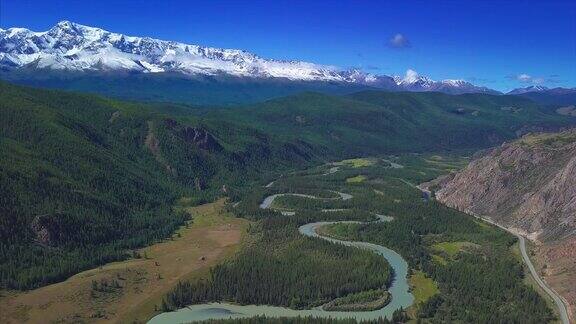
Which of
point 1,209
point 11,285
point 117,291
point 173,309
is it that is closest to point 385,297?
point 173,309

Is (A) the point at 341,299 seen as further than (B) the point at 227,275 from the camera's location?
No

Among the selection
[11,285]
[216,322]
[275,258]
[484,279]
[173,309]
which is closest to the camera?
[216,322]

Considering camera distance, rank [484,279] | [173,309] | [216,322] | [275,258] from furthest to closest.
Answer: [275,258], [484,279], [173,309], [216,322]

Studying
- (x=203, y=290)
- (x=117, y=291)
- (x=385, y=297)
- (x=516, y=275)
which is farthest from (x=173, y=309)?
(x=516, y=275)

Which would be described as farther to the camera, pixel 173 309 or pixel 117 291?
pixel 117 291

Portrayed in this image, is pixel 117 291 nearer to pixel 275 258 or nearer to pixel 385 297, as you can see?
pixel 275 258

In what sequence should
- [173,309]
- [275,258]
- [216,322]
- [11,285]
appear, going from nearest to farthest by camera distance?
1. [216,322]
2. [173,309]
3. [11,285]
4. [275,258]

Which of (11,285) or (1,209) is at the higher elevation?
(1,209)

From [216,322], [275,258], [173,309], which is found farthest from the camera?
[275,258]

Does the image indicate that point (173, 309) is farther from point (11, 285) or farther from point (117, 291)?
point (11, 285)
